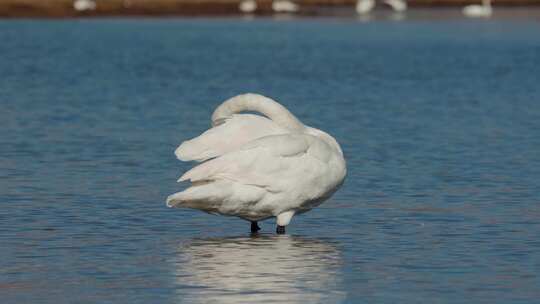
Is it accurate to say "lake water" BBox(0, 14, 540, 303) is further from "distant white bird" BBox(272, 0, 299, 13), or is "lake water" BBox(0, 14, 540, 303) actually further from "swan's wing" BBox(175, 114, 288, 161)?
"distant white bird" BBox(272, 0, 299, 13)

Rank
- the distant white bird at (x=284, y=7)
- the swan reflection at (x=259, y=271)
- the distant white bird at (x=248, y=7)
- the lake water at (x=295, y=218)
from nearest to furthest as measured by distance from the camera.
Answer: the swan reflection at (x=259, y=271), the lake water at (x=295, y=218), the distant white bird at (x=284, y=7), the distant white bird at (x=248, y=7)

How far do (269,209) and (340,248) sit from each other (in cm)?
67

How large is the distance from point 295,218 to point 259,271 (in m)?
3.26

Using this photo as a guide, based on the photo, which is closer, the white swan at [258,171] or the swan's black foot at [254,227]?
the white swan at [258,171]

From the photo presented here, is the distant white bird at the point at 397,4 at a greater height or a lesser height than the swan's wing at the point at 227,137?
lesser

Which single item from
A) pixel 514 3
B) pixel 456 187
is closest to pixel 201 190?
pixel 456 187

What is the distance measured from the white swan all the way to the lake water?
355 mm

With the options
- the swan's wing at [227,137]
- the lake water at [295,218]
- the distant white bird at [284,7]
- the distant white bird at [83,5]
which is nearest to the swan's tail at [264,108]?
the swan's wing at [227,137]

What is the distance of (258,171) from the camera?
13.2 m

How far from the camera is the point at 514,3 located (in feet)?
353

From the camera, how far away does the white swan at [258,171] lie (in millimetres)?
13055

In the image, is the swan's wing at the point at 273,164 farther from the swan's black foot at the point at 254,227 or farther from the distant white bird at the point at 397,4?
the distant white bird at the point at 397,4

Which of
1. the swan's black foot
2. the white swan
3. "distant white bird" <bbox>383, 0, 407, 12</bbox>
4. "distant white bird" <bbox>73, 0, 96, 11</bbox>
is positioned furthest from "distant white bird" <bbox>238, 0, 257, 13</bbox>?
the white swan

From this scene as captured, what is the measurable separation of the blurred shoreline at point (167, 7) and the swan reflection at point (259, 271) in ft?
256
